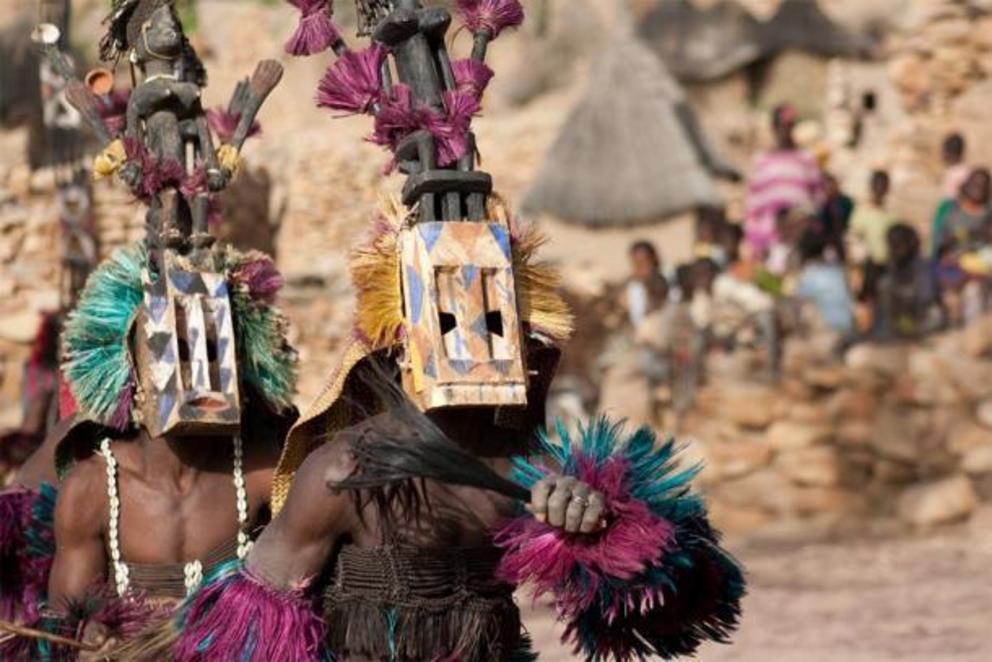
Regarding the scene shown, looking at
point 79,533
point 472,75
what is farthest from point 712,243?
point 472,75

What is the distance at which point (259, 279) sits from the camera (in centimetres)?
761

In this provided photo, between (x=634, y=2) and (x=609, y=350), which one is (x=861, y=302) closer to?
(x=609, y=350)

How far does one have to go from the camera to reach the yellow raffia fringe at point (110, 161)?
7660mm

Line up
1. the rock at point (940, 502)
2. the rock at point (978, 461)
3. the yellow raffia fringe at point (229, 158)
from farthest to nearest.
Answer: the rock at point (978, 461), the rock at point (940, 502), the yellow raffia fringe at point (229, 158)

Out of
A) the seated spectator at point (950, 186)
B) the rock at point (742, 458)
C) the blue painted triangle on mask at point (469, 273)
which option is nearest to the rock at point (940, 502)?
the rock at point (742, 458)

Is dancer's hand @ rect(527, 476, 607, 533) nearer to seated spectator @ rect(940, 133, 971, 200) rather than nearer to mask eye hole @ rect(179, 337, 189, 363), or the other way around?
mask eye hole @ rect(179, 337, 189, 363)

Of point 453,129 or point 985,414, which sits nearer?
point 453,129

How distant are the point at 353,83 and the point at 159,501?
1.75 m

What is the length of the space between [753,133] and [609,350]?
9.50m

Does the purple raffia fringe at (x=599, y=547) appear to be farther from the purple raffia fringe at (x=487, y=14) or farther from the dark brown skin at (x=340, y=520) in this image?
the purple raffia fringe at (x=487, y=14)

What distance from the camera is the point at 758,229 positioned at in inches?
736

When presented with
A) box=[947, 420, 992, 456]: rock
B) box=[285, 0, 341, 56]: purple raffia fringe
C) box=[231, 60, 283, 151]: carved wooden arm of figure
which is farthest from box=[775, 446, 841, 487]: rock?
box=[285, 0, 341, 56]: purple raffia fringe

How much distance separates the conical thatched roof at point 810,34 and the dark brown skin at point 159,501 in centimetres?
2321

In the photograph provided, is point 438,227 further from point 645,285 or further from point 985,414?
point 645,285
